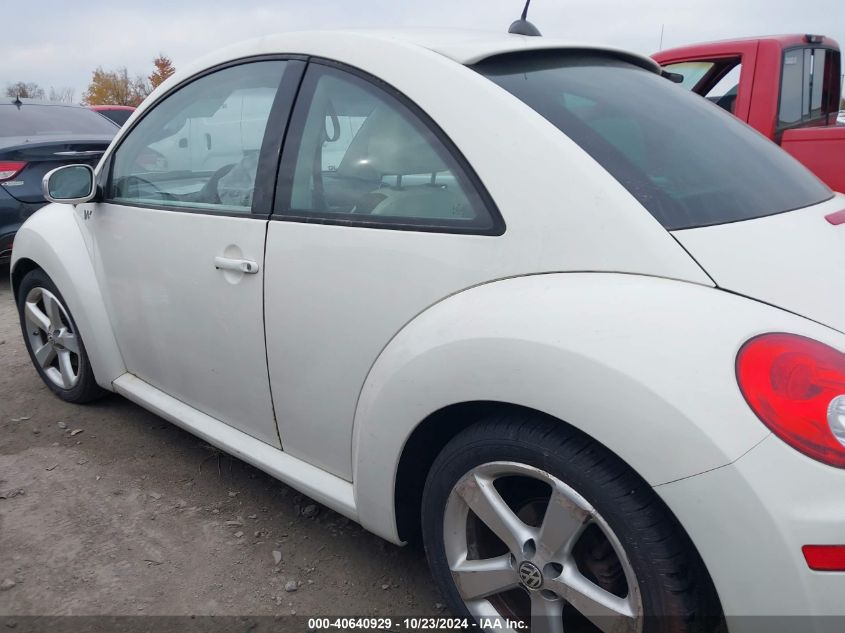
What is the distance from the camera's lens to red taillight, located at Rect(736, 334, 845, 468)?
126 centimetres

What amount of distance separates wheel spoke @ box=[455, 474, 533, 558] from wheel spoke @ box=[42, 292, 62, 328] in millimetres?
2474

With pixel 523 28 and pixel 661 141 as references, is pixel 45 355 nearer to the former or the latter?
pixel 523 28

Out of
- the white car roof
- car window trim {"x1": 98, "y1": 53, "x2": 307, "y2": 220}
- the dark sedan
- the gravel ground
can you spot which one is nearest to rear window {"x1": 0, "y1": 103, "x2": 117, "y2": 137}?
the dark sedan

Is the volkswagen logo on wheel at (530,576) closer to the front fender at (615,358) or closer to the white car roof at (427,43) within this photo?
the front fender at (615,358)

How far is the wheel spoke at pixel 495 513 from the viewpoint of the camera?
5.43ft

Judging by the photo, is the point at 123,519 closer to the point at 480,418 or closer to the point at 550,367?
the point at 480,418

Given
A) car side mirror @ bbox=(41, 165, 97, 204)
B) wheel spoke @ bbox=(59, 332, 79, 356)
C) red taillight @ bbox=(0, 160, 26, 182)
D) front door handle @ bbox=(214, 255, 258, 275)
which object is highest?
car side mirror @ bbox=(41, 165, 97, 204)

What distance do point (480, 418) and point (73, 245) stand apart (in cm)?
220

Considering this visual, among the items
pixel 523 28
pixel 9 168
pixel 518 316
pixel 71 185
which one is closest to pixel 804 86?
pixel 523 28

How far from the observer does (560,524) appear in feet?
5.08

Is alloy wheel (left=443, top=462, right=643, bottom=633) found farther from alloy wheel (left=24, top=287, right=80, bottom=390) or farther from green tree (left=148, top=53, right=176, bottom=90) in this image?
green tree (left=148, top=53, right=176, bottom=90)

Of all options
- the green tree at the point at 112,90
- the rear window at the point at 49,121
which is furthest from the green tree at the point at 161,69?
the rear window at the point at 49,121

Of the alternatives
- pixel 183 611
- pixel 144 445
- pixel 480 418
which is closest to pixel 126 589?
pixel 183 611

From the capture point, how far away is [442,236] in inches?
68.5
